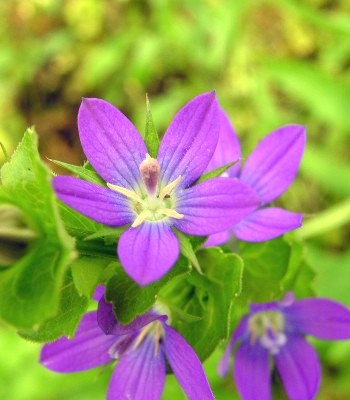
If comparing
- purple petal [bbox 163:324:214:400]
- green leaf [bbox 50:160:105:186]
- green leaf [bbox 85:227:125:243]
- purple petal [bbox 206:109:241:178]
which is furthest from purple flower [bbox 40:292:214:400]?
purple petal [bbox 206:109:241:178]

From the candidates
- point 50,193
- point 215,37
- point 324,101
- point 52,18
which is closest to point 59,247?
point 50,193

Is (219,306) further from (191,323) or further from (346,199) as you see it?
(346,199)

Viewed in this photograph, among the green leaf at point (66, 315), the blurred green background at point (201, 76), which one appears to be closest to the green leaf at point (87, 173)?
the green leaf at point (66, 315)

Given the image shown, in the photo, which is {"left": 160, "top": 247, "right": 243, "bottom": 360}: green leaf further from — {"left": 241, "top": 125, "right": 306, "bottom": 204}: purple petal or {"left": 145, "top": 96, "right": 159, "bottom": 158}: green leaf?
{"left": 241, "top": 125, "right": 306, "bottom": 204}: purple petal

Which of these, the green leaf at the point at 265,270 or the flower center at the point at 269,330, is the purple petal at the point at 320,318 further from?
the green leaf at the point at 265,270

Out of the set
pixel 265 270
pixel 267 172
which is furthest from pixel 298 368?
pixel 267 172
